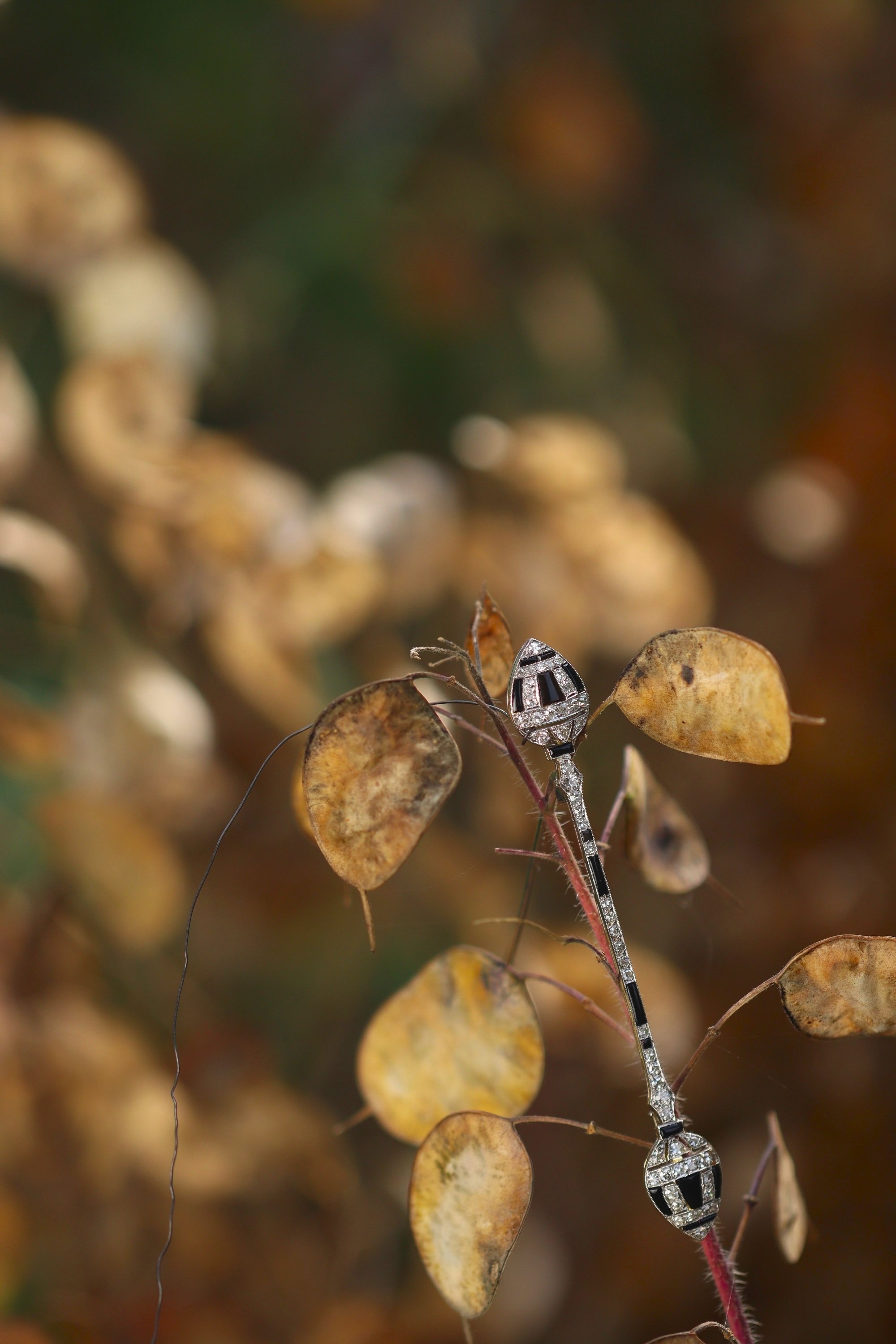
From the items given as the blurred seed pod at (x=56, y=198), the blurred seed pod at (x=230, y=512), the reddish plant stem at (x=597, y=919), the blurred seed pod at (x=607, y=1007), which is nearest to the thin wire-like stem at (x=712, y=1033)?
the reddish plant stem at (x=597, y=919)

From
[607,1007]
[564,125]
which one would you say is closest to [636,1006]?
[607,1007]

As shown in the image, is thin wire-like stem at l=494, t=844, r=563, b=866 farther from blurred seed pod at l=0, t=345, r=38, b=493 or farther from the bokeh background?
blurred seed pod at l=0, t=345, r=38, b=493

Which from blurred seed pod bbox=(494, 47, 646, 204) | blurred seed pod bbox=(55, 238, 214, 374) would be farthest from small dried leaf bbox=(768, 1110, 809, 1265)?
blurred seed pod bbox=(494, 47, 646, 204)

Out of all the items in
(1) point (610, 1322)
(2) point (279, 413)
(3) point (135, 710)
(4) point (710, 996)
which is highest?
(2) point (279, 413)

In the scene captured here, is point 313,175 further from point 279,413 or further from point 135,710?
point 135,710

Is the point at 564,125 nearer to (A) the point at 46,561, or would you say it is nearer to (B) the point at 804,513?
(B) the point at 804,513

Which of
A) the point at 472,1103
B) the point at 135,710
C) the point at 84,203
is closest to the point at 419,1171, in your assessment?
the point at 472,1103
